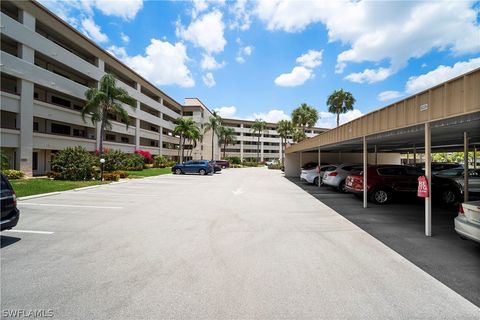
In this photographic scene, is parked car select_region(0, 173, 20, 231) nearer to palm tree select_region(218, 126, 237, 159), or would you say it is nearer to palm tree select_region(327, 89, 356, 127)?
palm tree select_region(327, 89, 356, 127)

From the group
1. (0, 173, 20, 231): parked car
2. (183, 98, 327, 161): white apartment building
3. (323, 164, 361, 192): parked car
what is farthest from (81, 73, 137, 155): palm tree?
(183, 98, 327, 161): white apartment building

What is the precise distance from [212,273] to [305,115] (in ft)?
132

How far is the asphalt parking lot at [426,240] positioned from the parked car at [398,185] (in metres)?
0.43

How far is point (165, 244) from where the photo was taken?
16.9 ft

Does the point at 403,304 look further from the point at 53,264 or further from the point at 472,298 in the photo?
the point at 53,264

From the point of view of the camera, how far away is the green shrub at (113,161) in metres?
23.0

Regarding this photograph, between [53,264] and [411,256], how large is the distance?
677cm

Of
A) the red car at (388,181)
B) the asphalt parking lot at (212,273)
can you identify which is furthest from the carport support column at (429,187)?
the red car at (388,181)

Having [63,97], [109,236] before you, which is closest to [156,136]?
[63,97]

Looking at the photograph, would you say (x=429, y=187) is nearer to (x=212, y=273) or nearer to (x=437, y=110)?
(x=437, y=110)

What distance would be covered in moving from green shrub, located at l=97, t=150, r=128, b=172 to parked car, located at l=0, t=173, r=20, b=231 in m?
19.5

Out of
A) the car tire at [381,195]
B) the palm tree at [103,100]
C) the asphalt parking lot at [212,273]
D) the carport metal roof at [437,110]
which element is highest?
A: the palm tree at [103,100]

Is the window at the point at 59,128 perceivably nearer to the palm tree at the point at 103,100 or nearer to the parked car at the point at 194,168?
the palm tree at the point at 103,100

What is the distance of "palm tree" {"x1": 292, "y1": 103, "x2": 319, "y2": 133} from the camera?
4088 centimetres
